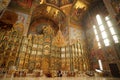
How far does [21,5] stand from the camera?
12.6 meters

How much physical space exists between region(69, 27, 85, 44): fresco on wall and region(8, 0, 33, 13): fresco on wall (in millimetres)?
8388

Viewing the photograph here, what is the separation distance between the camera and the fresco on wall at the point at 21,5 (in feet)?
39.5

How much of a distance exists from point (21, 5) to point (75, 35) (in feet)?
34.9

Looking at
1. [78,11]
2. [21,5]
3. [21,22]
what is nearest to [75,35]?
[78,11]

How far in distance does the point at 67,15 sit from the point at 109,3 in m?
7.37

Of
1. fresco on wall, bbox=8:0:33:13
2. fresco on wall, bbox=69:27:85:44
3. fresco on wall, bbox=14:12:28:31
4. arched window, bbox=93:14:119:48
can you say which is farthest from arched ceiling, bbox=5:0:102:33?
arched window, bbox=93:14:119:48

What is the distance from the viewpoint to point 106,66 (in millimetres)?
10648

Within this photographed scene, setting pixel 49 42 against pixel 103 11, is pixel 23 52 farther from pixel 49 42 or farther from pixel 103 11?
pixel 103 11

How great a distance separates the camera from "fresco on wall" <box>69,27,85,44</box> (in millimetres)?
14855

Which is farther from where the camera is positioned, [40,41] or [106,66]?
[40,41]

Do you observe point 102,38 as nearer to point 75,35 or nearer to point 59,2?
point 75,35

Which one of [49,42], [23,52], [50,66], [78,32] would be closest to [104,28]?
[78,32]

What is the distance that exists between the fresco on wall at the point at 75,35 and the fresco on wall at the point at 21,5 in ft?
27.5

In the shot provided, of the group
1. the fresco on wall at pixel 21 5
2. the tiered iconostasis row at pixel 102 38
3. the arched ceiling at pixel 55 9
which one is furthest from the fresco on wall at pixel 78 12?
the fresco on wall at pixel 21 5
